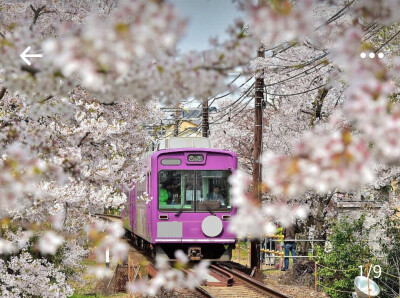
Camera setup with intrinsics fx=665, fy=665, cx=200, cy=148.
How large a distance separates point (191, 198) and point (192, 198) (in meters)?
0.02

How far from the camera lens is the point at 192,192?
15094 mm

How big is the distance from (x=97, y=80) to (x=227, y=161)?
1276 cm

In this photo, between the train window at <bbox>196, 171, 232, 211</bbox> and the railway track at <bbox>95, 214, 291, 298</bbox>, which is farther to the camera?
the train window at <bbox>196, 171, 232, 211</bbox>

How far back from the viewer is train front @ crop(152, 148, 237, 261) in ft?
49.3

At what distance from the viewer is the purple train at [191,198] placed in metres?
15.0

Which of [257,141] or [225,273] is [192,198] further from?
[257,141]

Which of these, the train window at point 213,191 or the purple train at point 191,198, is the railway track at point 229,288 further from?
the train window at point 213,191

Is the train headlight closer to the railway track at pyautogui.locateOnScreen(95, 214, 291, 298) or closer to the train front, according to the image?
the train front

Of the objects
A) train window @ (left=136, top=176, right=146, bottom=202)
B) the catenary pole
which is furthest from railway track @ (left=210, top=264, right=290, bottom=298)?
the catenary pole

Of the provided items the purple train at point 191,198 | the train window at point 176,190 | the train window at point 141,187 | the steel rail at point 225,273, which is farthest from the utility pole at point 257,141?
the train window at point 141,187

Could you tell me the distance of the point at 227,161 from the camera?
15.3 meters

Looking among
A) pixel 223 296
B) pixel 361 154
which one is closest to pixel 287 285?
pixel 223 296

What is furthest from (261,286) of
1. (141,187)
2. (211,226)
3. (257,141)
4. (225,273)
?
(141,187)

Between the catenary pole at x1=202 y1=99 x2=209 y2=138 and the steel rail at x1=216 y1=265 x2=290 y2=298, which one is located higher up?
the catenary pole at x1=202 y1=99 x2=209 y2=138
